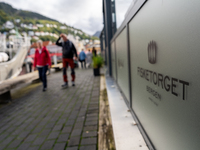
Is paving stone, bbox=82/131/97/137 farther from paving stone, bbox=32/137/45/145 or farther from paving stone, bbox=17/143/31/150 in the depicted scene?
paving stone, bbox=17/143/31/150

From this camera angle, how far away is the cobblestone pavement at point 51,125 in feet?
7.63

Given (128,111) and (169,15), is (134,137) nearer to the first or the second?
(128,111)

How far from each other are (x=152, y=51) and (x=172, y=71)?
42 centimetres

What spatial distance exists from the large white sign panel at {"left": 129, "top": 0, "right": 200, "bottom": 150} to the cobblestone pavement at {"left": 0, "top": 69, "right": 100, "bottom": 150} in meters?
1.07

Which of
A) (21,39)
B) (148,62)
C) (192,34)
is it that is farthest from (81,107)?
(21,39)

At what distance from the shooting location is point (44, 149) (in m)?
2.19

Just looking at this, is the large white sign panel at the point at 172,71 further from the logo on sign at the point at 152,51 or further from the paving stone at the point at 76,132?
the paving stone at the point at 76,132

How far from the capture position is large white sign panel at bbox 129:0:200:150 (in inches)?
35.5

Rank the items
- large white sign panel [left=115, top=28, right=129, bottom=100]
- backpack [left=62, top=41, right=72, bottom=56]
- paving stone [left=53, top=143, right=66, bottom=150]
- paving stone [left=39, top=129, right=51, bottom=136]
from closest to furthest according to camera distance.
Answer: paving stone [left=53, top=143, right=66, bottom=150], paving stone [left=39, top=129, right=51, bottom=136], large white sign panel [left=115, top=28, right=129, bottom=100], backpack [left=62, top=41, right=72, bottom=56]

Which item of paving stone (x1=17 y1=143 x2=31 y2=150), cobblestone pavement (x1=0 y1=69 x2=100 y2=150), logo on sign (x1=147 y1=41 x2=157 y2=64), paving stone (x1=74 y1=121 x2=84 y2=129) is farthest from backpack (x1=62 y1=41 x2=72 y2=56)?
logo on sign (x1=147 y1=41 x2=157 y2=64)

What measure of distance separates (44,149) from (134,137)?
1.14 m

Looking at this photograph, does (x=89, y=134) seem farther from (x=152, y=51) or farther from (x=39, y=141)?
(x=152, y=51)

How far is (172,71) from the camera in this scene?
115 centimetres

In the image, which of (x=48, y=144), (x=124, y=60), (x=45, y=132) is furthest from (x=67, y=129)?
(x=124, y=60)
